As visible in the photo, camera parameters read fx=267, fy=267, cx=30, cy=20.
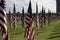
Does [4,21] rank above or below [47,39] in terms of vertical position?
above

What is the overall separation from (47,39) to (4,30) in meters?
22.3

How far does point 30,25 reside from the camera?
19.8 meters

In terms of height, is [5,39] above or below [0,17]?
below

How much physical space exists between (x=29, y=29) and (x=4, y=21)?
17.1 ft

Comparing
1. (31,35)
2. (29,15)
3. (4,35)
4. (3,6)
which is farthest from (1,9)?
(29,15)

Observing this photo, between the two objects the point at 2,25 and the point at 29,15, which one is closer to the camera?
the point at 2,25

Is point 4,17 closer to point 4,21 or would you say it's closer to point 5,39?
point 4,21

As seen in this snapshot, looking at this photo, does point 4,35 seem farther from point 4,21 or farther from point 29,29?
point 29,29

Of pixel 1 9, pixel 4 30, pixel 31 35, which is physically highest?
pixel 1 9

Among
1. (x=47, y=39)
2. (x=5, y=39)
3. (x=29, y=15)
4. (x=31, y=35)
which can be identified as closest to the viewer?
(x=5, y=39)

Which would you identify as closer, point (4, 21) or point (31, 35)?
point (4, 21)

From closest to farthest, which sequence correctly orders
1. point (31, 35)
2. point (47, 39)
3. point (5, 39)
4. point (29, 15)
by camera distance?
1. point (5, 39)
2. point (31, 35)
3. point (29, 15)
4. point (47, 39)

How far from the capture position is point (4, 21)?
14.4m

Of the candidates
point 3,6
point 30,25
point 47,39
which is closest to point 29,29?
point 30,25
